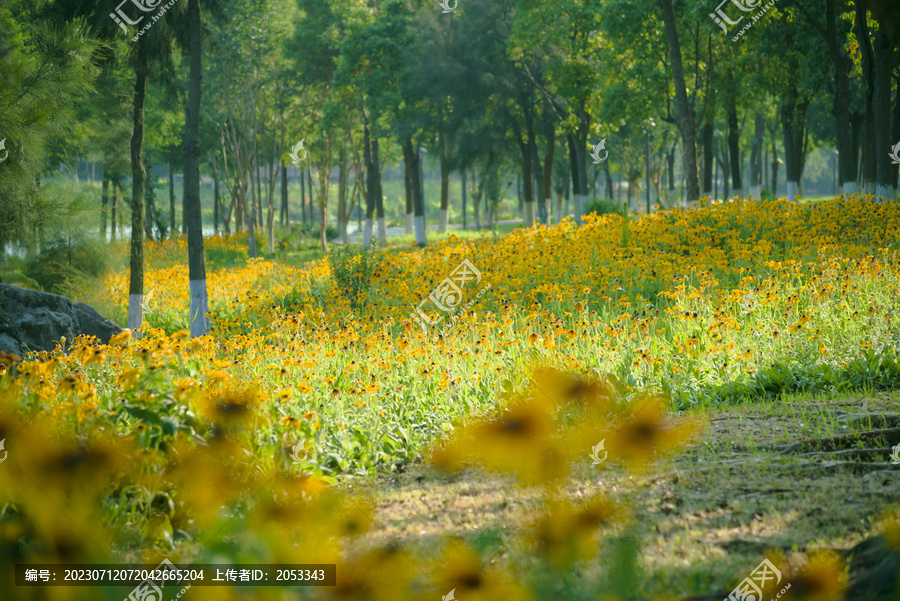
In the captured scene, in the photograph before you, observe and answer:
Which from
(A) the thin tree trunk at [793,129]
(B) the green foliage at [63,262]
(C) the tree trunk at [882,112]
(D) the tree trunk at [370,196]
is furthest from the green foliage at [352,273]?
(A) the thin tree trunk at [793,129]

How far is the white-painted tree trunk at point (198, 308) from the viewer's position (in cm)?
1075

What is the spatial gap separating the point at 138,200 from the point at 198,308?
320cm

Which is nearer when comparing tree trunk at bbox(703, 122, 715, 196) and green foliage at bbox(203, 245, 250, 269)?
green foliage at bbox(203, 245, 250, 269)

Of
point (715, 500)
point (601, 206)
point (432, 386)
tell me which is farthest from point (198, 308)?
point (601, 206)

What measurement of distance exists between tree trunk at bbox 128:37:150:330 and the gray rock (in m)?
2.05

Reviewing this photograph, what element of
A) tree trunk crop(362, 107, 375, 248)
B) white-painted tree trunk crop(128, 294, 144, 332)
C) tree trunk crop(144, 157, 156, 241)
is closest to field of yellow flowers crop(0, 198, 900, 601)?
white-painted tree trunk crop(128, 294, 144, 332)

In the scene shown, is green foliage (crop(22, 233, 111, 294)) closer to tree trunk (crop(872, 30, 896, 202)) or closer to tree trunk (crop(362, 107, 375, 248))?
tree trunk (crop(362, 107, 375, 248))

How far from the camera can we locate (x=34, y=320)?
31.8 ft

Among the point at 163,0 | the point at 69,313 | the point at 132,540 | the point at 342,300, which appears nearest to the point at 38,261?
the point at 69,313

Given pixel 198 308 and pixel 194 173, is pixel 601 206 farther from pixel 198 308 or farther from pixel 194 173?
pixel 198 308

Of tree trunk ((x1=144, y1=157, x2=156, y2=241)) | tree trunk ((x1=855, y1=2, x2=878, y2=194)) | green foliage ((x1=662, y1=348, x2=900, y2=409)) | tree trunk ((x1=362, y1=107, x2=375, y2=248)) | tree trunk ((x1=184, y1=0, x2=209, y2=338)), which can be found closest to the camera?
green foliage ((x1=662, y1=348, x2=900, y2=409))

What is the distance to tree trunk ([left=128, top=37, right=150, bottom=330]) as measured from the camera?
12.6 meters

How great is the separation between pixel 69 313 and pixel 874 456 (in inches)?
402

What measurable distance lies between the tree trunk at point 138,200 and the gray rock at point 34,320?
6.74 ft
